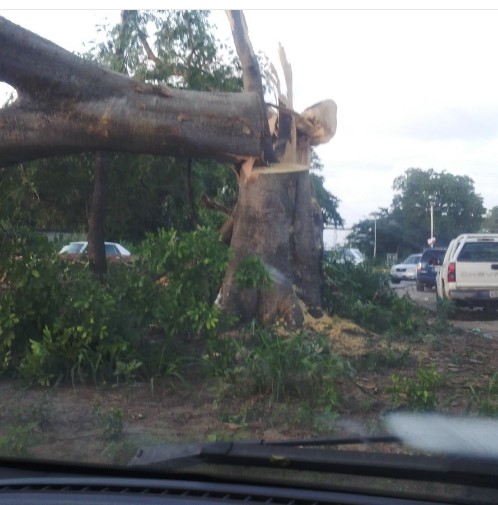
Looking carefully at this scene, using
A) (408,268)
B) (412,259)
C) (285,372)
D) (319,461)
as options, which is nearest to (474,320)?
Result: (412,259)

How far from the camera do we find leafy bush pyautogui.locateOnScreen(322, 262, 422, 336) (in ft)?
37.0

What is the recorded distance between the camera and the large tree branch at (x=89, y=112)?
7895 mm

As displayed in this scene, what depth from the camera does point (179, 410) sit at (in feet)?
23.5

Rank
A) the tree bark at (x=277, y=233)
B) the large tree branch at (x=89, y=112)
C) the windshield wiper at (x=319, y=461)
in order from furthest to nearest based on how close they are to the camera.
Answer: the tree bark at (x=277, y=233) < the large tree branch at (x=89, y=112) < the windshield wiper at (x=319, y=461)

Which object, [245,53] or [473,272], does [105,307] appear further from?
[473,272]

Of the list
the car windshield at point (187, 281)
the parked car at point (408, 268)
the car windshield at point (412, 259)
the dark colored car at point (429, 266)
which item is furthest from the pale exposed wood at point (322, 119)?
the car windshield at point (412, 259)

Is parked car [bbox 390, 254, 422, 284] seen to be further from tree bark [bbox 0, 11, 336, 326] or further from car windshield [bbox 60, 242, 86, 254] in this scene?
tree bark [bbox 0, 11, 336, 326]

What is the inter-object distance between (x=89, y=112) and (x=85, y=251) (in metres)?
3.49

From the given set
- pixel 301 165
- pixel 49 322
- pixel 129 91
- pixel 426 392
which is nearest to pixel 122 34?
pixel 301 165

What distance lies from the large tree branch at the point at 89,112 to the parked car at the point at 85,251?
60.0 inches

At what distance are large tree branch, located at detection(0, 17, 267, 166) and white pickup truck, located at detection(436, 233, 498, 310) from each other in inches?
308

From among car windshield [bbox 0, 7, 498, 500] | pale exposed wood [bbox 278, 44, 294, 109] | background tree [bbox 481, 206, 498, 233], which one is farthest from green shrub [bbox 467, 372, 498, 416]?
background tree [bbox 481, 206, 498, 233]

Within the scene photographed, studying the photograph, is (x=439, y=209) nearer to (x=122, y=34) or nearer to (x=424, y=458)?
(x=122, y=34)

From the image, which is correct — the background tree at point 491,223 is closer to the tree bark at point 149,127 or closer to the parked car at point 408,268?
the parked car at point 408,268
